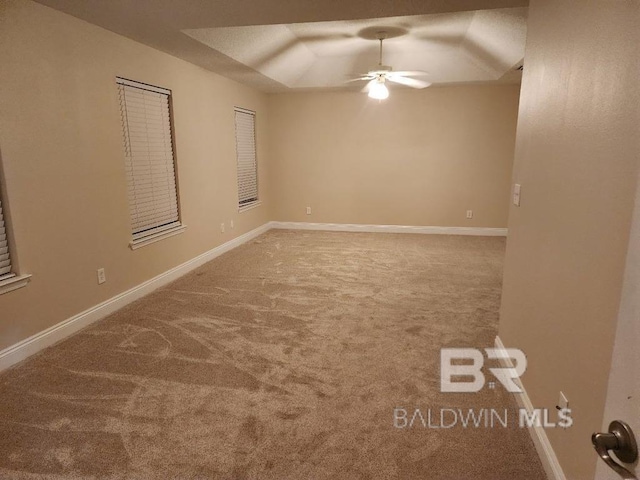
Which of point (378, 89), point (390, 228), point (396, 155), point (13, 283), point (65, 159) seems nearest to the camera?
point (13, 283)

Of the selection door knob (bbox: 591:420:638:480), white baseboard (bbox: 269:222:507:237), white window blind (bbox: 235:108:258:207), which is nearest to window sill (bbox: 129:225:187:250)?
white window blind (bbox: 235:108:258:207)

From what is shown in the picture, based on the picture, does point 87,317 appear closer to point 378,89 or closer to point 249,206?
point 249,206

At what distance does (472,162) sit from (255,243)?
376 cm

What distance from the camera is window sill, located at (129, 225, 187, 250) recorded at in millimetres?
3918

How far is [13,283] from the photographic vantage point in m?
2.71

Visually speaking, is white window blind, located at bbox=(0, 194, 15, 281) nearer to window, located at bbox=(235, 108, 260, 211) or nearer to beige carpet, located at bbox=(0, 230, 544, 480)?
beige carpet, located at bbox=(0, 230, 544, 480)

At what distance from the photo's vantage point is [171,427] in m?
2.12


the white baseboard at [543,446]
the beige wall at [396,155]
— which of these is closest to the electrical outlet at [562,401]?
the white baseboard at [543,446]

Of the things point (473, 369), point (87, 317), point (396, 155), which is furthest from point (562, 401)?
point (396, 155)

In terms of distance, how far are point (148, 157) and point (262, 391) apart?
2778mm

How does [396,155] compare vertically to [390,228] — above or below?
above

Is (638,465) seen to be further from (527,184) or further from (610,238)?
(527,184)

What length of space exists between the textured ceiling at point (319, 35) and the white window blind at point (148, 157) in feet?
1.71

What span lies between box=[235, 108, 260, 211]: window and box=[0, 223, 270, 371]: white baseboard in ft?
4.56
